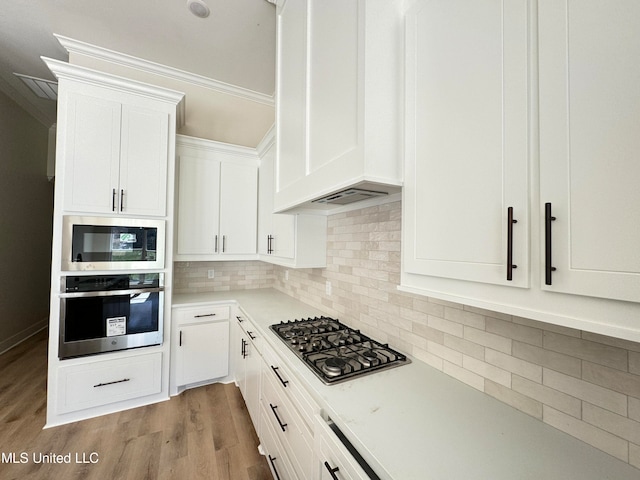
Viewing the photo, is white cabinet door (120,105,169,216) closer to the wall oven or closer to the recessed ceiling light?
the wall oven

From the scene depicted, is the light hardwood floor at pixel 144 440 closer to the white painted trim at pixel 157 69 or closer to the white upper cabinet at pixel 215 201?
the white upper cabinet at pixel 215 201

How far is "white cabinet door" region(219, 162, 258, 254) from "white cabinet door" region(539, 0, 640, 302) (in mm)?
2668

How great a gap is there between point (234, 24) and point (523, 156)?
241 cm

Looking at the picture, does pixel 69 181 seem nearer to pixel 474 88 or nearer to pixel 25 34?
pixel 25 34

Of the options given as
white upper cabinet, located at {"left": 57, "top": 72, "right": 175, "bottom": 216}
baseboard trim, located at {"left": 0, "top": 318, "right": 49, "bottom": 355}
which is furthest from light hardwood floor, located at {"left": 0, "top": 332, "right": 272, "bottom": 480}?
white upper cabinet, located at {"left": 57, "top": 72, "right": 175, "bottom": 216}

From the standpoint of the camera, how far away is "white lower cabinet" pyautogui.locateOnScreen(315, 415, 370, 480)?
78 centimetres

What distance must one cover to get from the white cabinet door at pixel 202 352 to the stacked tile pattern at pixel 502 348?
1.42 metres

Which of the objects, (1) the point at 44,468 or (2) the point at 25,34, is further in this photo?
(2) the point at 25,34

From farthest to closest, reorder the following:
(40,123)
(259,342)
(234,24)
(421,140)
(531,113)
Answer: (40,123)
(234,24)
(259,342)
(421,140)
(531,113)

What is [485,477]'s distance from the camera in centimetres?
67

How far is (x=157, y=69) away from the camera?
2.64m

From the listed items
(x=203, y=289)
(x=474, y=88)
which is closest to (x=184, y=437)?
(x=203, y=289)

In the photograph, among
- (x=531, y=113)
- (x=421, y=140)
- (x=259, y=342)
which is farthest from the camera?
(x=259, y=342)

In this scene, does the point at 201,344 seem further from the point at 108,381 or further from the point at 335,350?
the point at 335,350
